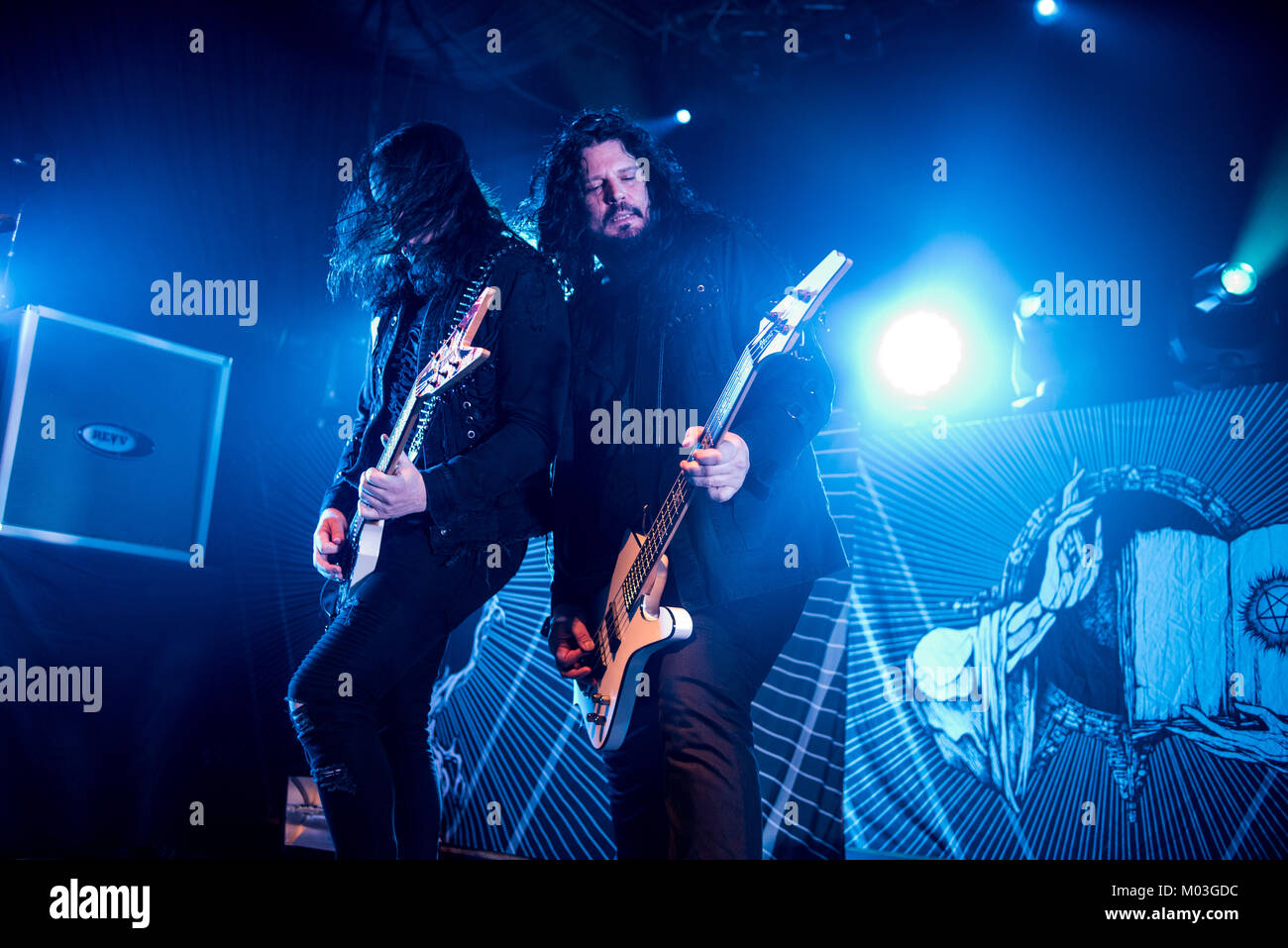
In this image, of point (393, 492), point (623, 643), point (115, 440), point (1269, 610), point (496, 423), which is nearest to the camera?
point (393, 492)

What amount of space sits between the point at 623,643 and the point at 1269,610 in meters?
2.04

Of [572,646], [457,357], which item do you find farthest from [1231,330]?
[457,357]

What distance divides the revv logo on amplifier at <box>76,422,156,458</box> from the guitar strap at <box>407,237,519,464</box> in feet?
5.95

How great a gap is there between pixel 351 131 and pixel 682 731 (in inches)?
127

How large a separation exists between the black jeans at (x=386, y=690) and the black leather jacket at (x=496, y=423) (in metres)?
0.08

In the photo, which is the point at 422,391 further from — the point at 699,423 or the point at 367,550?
the point at 699,423

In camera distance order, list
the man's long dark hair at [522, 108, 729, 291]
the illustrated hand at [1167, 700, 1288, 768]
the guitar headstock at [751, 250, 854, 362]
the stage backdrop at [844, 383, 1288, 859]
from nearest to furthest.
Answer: the guitar headstock at [751, 250, 854, 362], the man's long dark hair at [522, 108, 729, 291], the illustrated hand at [1167, 700, 1288, 768], the stage backdrop at [844, 383, 1288, 859]

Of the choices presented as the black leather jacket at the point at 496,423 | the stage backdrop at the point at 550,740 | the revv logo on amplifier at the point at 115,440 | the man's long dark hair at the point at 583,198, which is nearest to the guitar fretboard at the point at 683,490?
the black leather jacket at the point at 496,423

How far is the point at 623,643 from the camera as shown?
199 centimetres

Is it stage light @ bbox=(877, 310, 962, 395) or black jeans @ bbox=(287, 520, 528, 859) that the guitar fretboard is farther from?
stage light @ bbox=(877, 310, 962, 395)

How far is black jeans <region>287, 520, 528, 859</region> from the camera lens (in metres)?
1.79

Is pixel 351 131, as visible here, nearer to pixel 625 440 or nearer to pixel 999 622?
pixel 625 440

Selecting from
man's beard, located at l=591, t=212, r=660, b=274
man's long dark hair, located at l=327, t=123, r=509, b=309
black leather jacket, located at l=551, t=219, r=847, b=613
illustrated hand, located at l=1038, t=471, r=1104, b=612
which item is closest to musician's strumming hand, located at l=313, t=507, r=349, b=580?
black leather jacket, located at l=551, t=219, r=847, b=613

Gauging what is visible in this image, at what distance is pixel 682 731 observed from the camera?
1.80m
